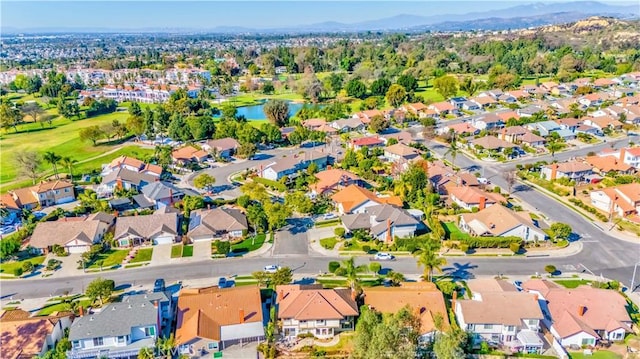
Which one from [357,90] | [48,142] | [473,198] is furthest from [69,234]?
[357,90]

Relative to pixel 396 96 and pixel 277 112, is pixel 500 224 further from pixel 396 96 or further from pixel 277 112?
pixel 396 96

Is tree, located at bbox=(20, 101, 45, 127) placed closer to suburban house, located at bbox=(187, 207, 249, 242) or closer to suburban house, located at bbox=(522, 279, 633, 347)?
suburban house, located at bbox=(187, 207, 249, 242)

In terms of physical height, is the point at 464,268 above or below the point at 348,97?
below

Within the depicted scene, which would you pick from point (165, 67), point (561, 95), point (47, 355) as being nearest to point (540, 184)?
point (47, 355)

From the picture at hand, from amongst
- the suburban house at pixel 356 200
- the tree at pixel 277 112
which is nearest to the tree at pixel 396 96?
the tree at pixel 277 112

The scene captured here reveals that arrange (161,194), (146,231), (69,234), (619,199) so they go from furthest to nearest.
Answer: (161,194) < (619,199) < (146,231) < (69,234)

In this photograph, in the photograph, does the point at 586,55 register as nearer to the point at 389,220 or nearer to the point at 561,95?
the point at 561,95
